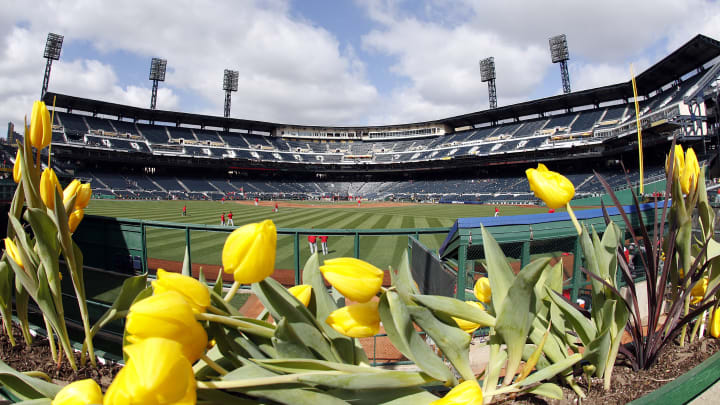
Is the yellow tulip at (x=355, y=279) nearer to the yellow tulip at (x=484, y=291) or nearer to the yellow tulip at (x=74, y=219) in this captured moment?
the yellow tulip at (x=484, y=291)

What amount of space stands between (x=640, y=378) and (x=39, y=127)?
2331 mm

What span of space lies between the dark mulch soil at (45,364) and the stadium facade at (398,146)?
38.0 metres

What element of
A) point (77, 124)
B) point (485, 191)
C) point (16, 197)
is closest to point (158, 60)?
point (77, 124)

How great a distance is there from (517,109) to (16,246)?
56.7 m

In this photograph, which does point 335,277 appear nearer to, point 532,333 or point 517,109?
point 532,333

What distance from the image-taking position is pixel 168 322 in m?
0.51

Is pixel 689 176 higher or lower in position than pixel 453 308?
higher

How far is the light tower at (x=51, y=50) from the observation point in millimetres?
45594

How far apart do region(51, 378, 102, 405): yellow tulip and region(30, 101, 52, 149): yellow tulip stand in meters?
1.18

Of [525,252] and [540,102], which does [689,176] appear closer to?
[525,252]

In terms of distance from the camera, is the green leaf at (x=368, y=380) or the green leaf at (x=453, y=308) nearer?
the green leaf at (x=368, y=380)

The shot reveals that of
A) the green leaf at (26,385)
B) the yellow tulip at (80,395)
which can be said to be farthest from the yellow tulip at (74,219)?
the yellow tulip at (80,395)

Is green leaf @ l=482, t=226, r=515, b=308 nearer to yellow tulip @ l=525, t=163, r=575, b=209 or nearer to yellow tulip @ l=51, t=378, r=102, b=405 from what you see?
yellow tulip @ l=525, t=163, r=575, b=209

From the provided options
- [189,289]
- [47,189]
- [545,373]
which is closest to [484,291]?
[545,373]
